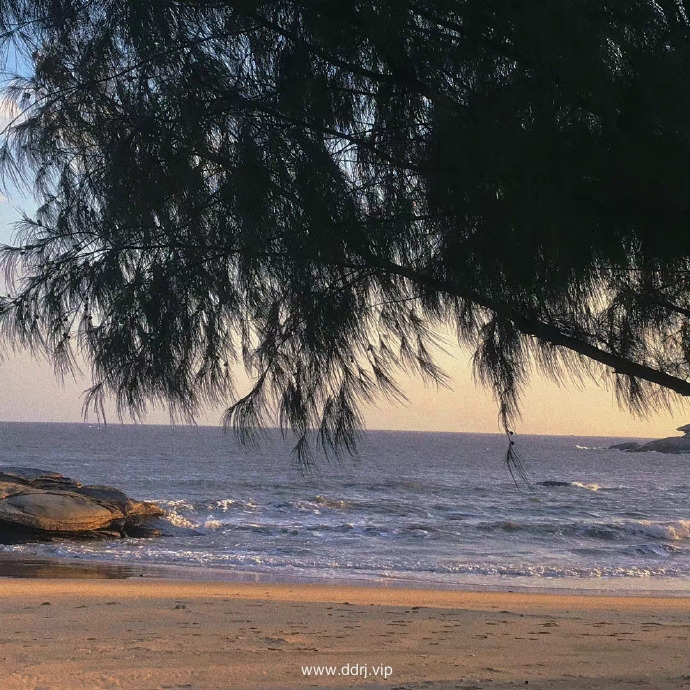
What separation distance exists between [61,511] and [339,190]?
15.9m

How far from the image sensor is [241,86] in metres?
3.11

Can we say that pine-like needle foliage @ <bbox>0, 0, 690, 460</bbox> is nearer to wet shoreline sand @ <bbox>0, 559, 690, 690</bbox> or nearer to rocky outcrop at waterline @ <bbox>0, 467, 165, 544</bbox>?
wet shoreline sand @ <bbox>0, 559, 690, 690</bbox>

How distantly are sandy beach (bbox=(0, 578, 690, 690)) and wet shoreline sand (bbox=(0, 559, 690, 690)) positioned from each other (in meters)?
0.02

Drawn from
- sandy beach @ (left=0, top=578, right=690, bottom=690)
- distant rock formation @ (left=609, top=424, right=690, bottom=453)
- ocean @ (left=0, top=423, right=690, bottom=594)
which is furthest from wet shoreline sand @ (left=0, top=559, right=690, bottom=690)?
distant rock formation @ (left=609, top=424, right=690, bottom=453)

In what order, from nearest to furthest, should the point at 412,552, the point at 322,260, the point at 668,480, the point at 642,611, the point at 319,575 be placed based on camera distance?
the point at 322,260, the point at 642,611, the point at 319,575, the point at 412,552, the point at 668,480

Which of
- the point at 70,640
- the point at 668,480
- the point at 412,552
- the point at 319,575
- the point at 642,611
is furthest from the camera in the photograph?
the point at 668,480

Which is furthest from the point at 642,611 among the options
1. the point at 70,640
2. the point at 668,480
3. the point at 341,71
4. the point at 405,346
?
the point at 668,480

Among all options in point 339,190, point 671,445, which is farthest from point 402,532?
point 671,445

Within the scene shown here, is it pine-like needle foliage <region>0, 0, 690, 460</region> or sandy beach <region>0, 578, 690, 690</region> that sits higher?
pine-like needle foliage <region>0, 0, 690, 460</region>

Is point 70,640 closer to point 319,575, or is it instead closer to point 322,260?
point 322,260

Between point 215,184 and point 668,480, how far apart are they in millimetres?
52429

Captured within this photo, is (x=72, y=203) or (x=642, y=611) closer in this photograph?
(x=72, y=203)

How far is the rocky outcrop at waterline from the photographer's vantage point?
16.5 meters

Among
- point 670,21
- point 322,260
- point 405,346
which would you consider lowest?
point 405,346
